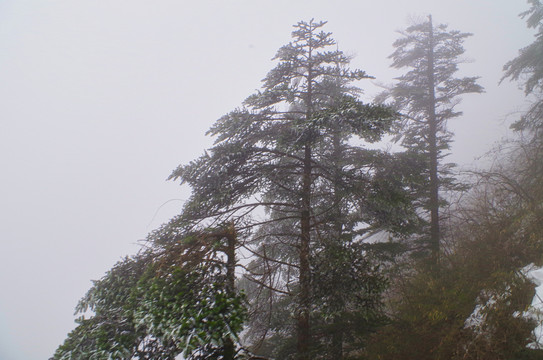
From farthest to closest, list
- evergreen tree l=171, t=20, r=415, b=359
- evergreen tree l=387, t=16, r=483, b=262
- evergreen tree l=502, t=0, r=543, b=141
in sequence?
evergreen tree l=387, t=16, r=483, b=262
evergreen tree l=502, t=0, r=543, b=141
evergreen tree l=171, t=20, r=415, b=359

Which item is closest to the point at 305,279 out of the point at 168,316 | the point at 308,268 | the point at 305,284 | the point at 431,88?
the point at 305,284

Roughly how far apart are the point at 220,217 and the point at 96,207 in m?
153

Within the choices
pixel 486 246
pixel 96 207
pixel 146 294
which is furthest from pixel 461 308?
pixel 96 207

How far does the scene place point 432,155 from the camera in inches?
398

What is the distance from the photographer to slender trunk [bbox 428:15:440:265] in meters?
9.52

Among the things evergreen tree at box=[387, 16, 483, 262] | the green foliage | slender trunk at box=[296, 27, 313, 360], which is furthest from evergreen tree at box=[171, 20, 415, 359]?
evergreen tree at box=[387, 16, 483, 262]

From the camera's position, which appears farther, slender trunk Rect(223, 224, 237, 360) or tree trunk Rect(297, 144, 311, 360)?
tree trunk Rect(297, 144, 311, 360)

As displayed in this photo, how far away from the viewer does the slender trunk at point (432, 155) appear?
9523 millimetres

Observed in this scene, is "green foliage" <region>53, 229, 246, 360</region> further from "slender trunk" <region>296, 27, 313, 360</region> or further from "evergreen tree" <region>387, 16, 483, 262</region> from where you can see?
"evergreen tree" <region>387, 16, 483, 262</region>

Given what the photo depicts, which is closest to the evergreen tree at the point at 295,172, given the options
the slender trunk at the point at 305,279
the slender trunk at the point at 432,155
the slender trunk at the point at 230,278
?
the slender trunk at the point at 305,279

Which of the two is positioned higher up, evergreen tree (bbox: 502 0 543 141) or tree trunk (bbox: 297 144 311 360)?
evergreen tree (bbox: 502 0 543 141)

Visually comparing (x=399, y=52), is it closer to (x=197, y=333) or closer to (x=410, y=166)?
(x=410, y=166)

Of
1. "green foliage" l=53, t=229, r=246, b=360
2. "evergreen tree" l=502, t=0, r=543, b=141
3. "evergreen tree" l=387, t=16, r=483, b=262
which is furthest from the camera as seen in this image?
"evergreen tree" l=387, t=16, r=483, b=262

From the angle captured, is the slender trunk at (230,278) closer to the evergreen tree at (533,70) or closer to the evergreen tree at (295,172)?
the evergreen tree at (295,172)
